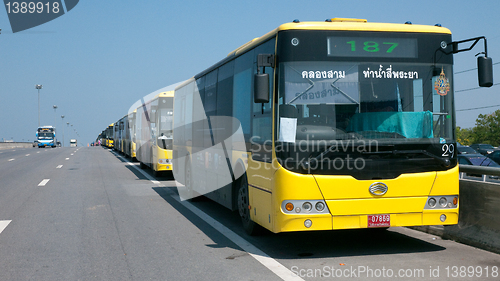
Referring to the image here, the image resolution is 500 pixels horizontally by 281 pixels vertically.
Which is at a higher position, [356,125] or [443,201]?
[356,125]

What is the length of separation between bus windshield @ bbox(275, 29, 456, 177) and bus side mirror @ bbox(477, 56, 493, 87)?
375 mm

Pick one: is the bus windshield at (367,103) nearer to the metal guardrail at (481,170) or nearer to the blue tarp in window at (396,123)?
the blue tarp in window at (396,123)

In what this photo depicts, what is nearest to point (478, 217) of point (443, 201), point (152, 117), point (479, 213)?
point (479, 213)

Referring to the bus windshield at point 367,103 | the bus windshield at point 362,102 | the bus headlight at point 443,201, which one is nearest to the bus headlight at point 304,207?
the bus windshield at point 367,103

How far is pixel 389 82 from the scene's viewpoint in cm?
623

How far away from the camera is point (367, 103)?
6.16m

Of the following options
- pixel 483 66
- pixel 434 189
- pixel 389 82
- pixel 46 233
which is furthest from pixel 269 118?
pixel 46 233

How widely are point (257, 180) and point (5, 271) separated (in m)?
3.37

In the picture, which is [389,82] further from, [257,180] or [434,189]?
[257,180]

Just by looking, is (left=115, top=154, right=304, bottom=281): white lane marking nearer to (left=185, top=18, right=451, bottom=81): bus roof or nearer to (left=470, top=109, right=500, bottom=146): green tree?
(left=185, top=18, right=451, bottom=81): bus roof

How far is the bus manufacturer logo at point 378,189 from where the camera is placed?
6.07 m

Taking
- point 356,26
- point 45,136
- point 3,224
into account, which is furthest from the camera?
point 45,136

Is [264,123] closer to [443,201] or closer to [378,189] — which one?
[378,189]

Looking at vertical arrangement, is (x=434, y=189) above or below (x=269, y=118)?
below
